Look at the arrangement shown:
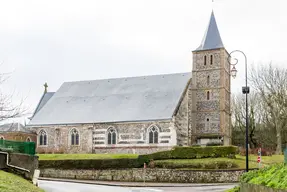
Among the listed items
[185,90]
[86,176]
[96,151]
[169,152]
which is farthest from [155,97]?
[86,176]

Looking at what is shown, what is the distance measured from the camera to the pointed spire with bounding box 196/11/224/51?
51.2 meters

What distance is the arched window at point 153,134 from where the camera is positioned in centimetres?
4712

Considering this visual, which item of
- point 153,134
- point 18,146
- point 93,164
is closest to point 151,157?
point 93,164

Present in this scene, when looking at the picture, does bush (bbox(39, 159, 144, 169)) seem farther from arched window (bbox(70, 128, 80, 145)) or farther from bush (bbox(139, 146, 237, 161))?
arched window (bbox(70, 128, 80, 145))

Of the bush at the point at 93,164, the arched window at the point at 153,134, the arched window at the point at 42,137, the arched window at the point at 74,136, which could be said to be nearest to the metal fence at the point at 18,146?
the bush at the point at 93,164

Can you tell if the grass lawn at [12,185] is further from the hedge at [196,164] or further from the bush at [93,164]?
the bush at [93,164]

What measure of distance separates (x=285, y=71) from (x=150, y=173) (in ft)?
83.5

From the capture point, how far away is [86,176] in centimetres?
3825

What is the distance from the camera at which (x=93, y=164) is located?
38.7 m

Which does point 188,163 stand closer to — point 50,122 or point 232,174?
point 232,174

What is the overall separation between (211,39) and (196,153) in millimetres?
17479

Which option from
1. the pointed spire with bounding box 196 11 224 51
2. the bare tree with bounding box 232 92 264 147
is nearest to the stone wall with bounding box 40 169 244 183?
the pointed spire with bounding box 196 11 224 51

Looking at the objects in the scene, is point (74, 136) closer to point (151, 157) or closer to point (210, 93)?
point (151, 157)

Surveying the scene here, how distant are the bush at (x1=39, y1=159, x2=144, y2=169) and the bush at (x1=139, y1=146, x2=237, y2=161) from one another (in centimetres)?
169
